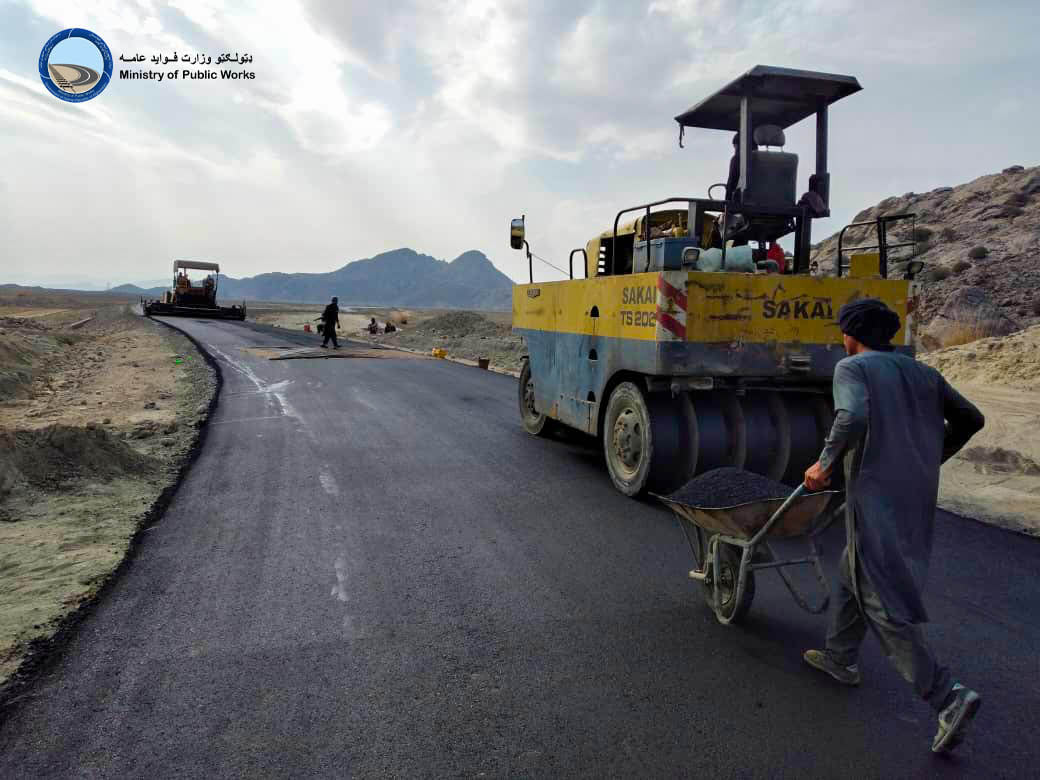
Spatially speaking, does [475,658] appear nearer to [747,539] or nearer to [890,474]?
[747,539]

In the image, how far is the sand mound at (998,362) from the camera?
12.8m

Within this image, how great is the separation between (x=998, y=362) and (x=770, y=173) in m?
9.54

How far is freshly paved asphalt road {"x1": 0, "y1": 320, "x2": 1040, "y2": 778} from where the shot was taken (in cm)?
289

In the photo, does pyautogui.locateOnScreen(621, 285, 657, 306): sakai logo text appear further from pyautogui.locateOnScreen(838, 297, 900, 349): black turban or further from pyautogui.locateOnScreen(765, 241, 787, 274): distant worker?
pyautogui.locateOnScreen(838, 297, 900, 349): black turban

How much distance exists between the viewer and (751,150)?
6.98 m

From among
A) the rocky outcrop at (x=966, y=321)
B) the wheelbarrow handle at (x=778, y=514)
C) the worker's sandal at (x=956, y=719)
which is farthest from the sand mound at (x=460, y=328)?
the worker's sandal at (x=956, y=719)

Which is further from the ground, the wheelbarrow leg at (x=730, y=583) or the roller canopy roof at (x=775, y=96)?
the roller canopy roof at (x=775, y=96)

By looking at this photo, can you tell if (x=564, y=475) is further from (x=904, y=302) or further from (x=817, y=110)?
(x=817, y=110)

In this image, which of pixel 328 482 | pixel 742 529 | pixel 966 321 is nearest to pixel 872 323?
pixel 742 529

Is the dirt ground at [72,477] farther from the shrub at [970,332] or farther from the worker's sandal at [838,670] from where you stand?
the shrub at [970,332]

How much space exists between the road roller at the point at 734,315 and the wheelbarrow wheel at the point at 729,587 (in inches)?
87.2

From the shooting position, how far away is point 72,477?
6.64 m

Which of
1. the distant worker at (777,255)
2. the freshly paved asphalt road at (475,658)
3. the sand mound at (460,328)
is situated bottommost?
the freshly paved asphalt road at (475,658)

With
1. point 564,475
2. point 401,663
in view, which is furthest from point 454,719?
point 564,475
